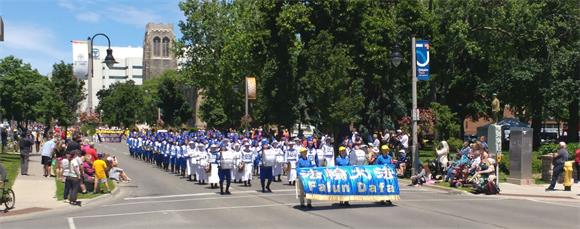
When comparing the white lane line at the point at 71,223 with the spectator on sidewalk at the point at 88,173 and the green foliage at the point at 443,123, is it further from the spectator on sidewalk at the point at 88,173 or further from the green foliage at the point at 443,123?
the green foliage at the point at 443,123

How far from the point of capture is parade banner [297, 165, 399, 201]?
18.3 m

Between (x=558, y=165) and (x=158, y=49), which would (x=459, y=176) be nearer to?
(x=558, y=165)

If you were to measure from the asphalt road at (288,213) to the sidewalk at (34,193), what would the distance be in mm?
913

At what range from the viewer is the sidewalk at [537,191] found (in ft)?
71.5

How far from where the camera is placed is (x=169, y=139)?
115 feet

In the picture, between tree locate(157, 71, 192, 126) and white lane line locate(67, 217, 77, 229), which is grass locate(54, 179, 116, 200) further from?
tree locate(157, 71, 192, 126)

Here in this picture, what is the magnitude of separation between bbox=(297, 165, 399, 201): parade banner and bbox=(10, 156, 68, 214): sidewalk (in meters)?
7.49

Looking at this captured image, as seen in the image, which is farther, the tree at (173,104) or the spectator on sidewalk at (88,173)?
the tree at (173,104)

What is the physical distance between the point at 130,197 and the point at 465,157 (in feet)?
39.2

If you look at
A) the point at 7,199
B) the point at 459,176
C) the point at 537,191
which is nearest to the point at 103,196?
the point at 7,199

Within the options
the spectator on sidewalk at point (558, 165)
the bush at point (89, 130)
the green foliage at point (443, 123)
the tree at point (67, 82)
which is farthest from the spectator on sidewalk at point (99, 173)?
the tree at point (67, 82)

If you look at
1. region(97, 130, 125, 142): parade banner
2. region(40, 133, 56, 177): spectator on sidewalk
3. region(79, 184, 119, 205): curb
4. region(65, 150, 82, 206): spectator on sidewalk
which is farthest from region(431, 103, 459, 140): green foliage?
region(97, 130, 125, 142): parade banner

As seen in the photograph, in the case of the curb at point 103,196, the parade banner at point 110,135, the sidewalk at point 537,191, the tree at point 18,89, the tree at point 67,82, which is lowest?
the curb at point 103,196

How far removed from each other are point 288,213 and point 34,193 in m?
10.5
